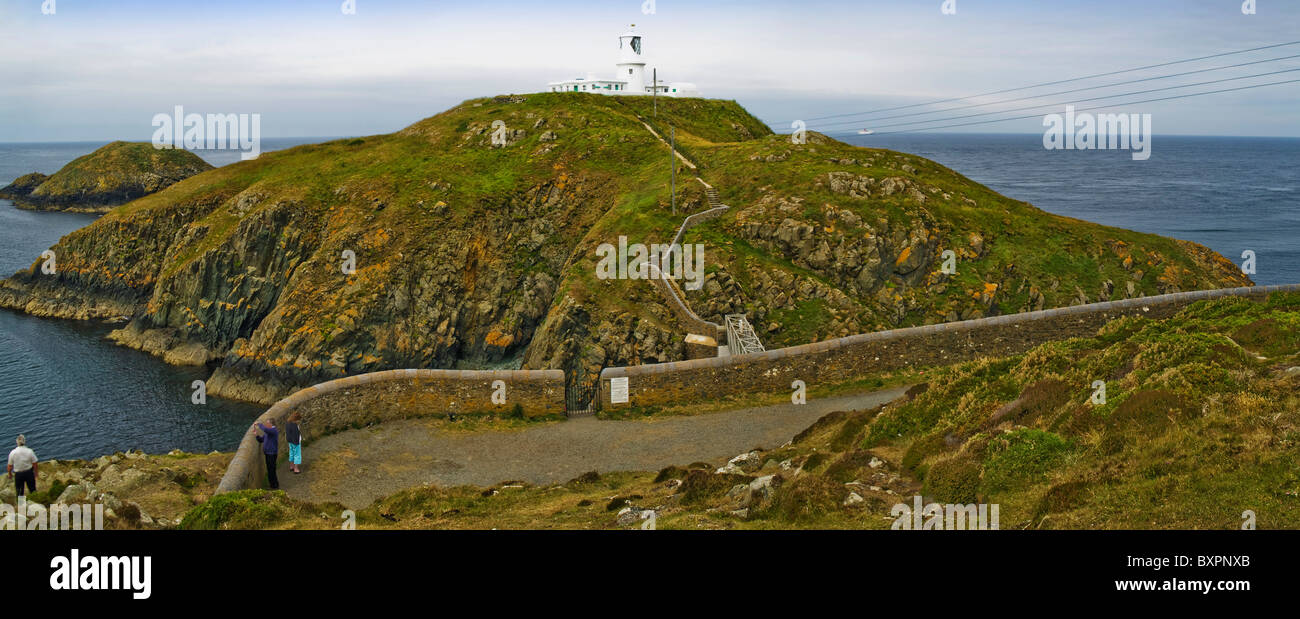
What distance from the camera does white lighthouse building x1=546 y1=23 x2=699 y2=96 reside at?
9019 cm

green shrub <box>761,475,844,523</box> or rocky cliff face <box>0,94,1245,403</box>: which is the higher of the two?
rocky cliff face <box>0,94,1245,403</box>

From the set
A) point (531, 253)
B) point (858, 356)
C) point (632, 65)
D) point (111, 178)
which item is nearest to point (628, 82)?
point (632, 65)

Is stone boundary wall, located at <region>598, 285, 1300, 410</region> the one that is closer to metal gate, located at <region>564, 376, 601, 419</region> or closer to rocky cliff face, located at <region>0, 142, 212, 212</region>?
metal gate, located at <region>564, 376, 601, 419</region>

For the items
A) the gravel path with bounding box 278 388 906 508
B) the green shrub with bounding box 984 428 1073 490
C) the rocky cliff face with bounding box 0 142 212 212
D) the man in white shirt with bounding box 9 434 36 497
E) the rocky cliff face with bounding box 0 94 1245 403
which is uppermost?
the rocky cliff face with bounding box 0 142 212 212

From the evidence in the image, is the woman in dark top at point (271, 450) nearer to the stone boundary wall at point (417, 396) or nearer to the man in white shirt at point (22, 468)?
the stone boundary wall at point (417, 396)

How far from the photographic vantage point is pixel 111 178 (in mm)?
137875

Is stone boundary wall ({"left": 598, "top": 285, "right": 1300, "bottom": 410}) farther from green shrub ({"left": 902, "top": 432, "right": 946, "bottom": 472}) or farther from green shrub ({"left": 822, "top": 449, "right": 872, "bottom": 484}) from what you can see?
green shrub ({"left": 902, "top": 432, "right": 946, "bottom": 472})

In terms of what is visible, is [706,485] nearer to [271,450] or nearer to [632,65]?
[271,450]

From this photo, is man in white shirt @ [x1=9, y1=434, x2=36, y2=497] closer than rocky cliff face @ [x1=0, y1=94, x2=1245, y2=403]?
Yes

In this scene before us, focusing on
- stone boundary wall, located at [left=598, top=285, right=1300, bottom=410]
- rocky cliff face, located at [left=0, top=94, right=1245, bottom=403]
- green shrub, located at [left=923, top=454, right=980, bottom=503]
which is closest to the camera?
green shrub, located at [left=923, top=454, right=980, bottom=503]

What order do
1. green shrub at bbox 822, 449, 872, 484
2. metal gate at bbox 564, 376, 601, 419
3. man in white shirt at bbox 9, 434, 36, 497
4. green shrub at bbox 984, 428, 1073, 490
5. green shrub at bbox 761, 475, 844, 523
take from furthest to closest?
metal gate at bbox 564, 376, 601, 419
man in white shirt at bbox 9, 434, 36, 497
green shrub at bbox 822, 449, 872, 484
green shrub at bbox 984, 428, 1073, 490
green shrub at bbox 761, 475, 844, 523

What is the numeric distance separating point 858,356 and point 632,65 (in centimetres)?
7429

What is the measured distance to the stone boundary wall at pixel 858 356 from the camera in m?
24.7

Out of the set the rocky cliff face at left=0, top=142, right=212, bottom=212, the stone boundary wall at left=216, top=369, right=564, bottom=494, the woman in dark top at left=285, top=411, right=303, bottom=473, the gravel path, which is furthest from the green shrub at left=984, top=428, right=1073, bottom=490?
the rocky cliff face at left=0, top=142, right=212, bottom=212
